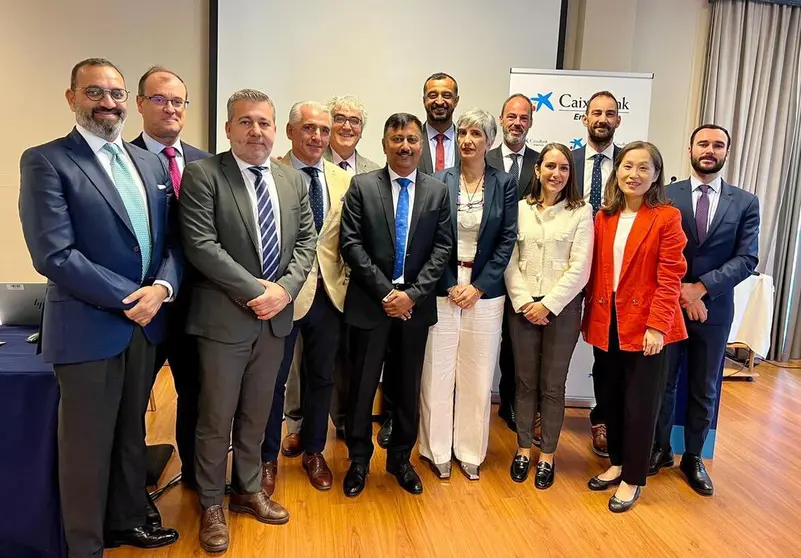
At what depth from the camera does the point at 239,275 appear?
212 centimetres

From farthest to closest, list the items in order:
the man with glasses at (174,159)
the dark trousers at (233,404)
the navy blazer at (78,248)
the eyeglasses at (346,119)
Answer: the eyeglasses at (346,119)
the man with glasses at (174,159)
the dark trousers at (233,404)
the navy blazer at (78,248)

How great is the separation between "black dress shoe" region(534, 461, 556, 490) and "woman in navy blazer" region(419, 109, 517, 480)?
0.30m

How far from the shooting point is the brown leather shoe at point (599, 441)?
326 centimetres

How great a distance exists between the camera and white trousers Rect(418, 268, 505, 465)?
9.12 feet

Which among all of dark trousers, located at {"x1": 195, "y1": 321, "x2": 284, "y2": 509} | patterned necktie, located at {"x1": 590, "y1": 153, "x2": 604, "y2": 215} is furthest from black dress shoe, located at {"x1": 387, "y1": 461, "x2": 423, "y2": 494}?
patterned necktie, located at {"x1": 590, "y1": 153, "x2": 604, "y2": 215}

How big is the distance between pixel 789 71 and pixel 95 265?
555cm

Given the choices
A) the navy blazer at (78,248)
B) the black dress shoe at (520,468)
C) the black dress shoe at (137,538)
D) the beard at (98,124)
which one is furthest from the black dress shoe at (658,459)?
the beard at (98,124)

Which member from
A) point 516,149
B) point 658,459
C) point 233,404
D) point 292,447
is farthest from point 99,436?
point 658,459

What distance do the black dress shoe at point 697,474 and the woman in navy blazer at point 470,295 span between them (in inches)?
43.2

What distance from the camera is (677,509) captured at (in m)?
2.74

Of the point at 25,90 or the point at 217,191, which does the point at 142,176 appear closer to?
the point at 217,191

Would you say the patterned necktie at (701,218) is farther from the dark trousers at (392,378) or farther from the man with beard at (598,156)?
the dark trousers at (392,378)

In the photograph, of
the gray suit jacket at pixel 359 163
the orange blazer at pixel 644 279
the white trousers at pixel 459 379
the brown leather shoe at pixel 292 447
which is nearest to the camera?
the orange blazer at pixel 644 279

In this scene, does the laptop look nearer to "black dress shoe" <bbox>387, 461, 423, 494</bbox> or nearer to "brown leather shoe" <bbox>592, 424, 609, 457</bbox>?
"black dress shoe" <bbox>387, 461, 423, 494</bbox>
